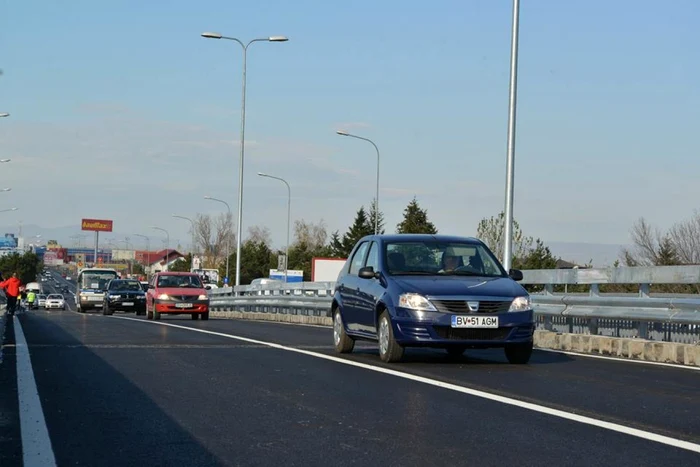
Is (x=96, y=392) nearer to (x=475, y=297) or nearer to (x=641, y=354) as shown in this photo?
(x=475, y=297)

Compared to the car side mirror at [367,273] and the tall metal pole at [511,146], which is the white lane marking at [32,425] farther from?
the tall metal pole at [511,146]

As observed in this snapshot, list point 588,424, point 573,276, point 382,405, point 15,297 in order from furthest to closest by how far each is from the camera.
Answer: point 15,297, point 573,276, point 382,405, point 588,424

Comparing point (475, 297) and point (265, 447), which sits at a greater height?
point (475, 297)

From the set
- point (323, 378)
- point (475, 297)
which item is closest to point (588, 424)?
point (323, 378)

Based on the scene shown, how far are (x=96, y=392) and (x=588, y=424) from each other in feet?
14.0

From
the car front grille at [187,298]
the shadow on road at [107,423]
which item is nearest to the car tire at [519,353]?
the shadow on road at [107,423]

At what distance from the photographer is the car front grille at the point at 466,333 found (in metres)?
12.9

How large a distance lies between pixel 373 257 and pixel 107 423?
23.7 feet

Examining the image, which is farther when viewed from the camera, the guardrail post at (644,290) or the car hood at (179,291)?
the car hood at (179,291)

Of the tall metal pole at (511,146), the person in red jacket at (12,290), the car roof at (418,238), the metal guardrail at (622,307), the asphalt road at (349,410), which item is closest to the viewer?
the asphalt road at (349,410)

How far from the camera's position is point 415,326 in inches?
511

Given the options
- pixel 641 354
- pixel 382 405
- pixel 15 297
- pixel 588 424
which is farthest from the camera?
pixel 15 297

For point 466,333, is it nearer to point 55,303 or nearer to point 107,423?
point 107,423

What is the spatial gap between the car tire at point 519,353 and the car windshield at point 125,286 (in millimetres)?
35001
